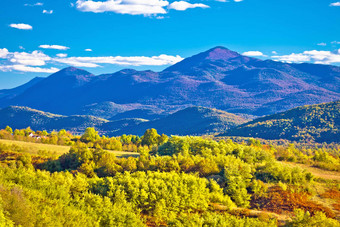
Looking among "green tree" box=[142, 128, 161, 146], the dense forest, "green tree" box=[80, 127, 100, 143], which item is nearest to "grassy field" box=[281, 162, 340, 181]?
the dense forest

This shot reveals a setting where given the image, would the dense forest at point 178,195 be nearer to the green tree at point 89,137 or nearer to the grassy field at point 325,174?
the grassy field at point 325,174

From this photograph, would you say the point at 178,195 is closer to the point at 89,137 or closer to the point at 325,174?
the point at 325,174

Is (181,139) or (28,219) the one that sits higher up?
(181,139)

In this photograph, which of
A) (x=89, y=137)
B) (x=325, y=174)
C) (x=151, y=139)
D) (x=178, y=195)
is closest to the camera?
(x=178, y=195)

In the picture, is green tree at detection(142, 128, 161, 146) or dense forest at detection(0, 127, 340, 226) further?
green tree at detection(142, 128, 161, 146)

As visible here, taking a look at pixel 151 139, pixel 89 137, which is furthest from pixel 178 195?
pixel 89 137

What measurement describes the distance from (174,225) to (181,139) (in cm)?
3554

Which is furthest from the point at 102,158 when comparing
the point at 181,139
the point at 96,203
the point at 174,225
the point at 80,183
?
the point at 174,225

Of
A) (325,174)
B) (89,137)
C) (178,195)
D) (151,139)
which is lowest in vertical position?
(178,195)

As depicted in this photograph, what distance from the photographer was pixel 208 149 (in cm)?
6109

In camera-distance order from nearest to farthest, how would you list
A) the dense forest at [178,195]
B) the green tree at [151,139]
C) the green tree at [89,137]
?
the dense forest at [178,195] → the green tree at [151,139] → the green tree at [89,137]

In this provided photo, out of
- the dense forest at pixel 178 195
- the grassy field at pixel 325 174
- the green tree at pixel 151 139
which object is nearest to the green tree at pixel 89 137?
the green tree at pixel 151 139

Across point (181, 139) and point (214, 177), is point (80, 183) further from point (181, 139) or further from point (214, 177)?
point (181, 139)

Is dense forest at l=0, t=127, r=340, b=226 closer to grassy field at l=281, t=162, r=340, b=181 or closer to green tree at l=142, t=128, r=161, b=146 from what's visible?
grassy field at l=281, t=162, r=340, b=181
